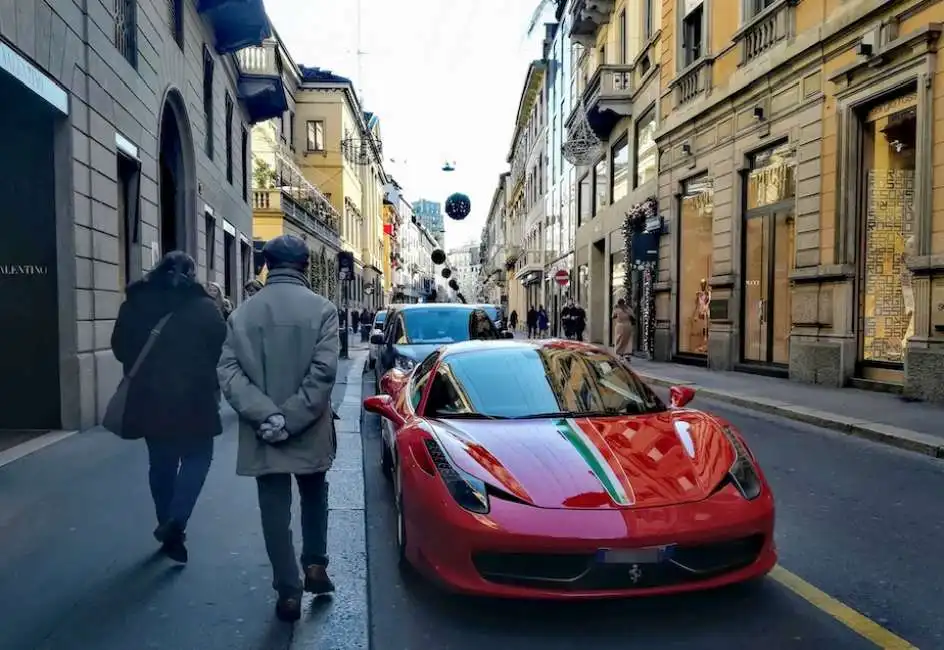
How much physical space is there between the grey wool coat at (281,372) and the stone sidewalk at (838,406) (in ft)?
21.8

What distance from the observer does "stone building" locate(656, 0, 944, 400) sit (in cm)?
1122

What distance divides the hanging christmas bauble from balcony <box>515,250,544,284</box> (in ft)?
61.3

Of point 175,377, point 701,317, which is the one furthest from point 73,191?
point 701,317

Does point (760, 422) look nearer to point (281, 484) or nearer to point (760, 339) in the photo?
point (760, 339)

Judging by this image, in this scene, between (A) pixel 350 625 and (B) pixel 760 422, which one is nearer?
(A) pixel 350 625

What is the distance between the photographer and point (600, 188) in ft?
95.8

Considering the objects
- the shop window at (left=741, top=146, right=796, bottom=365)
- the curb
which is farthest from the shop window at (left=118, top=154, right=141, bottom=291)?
the shop window at (left=741, top=146, right=796, bottom=365)

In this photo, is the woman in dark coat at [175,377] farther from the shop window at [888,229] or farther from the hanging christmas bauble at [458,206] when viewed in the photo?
the hanging christmas bauble at [458,206]

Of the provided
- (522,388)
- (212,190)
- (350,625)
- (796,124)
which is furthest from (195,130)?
(350,625)

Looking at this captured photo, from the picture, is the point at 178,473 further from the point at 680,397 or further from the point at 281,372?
the point at 680,397

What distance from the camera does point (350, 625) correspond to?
3.40m

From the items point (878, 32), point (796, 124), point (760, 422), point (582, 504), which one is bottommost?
point (760, 422)

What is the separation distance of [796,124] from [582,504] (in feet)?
43.2

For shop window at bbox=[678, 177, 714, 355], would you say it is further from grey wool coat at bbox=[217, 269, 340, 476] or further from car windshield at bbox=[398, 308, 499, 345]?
grey wool coat at bbox=[217, 269, 340, 476]
